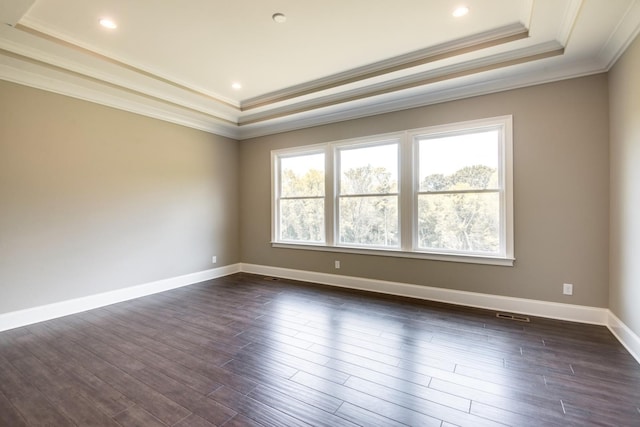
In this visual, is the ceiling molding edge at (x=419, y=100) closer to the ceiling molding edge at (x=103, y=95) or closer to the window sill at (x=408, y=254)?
the ceiling molding edge at (x=103, y=95)

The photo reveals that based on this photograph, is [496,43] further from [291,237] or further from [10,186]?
[10,186]

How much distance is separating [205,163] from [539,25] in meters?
4.92

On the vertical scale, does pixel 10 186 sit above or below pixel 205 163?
below

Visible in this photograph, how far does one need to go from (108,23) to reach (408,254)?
4259 mm

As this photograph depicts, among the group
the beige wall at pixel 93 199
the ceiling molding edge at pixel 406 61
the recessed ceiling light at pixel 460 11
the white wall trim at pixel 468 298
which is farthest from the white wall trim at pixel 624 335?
the beige wall at pixel 93 199

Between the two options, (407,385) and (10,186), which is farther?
(10,186)

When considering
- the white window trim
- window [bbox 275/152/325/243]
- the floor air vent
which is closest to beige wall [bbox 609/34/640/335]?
the floor air vent

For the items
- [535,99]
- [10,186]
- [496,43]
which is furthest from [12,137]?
[535,99]

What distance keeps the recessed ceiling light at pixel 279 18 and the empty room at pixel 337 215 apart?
5cm

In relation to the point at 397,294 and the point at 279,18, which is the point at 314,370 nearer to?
the point at 397,294

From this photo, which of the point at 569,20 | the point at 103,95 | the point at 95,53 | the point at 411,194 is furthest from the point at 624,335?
the point at 103,95

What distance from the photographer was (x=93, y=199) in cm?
380

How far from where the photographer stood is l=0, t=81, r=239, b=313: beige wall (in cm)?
319

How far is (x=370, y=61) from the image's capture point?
11.3ft
